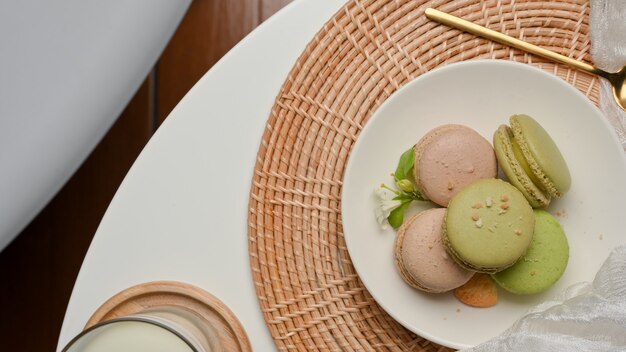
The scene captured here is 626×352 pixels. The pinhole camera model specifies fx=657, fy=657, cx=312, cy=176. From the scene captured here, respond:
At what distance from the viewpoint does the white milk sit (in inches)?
20.8

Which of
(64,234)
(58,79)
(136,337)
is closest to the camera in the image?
(136,337)

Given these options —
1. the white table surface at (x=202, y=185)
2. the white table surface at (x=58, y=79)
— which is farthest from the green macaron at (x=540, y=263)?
the white table surface at (x=58, y=79)

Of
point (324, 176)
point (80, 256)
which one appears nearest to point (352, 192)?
point (324, 176)

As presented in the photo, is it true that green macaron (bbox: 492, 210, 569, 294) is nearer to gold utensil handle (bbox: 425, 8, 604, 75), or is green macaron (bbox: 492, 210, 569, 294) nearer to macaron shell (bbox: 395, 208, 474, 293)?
macaron shell (bbox: 395, 208, 474, 293)

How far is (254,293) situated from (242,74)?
0.21 m

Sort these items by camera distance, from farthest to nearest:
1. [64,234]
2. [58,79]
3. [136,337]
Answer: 1. [64,234]
2. [58,79]
3. [136,337]

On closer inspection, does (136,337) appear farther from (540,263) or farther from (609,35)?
(609,35)

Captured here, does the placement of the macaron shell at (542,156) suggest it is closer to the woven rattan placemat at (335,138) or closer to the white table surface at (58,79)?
the woven rattan placemat at (335,138)

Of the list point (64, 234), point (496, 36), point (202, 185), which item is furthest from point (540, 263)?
point (64, 234)

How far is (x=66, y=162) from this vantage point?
0.65m

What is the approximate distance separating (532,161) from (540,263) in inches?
3.5

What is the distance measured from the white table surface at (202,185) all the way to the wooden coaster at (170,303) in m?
0.02

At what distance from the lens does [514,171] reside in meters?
0.58

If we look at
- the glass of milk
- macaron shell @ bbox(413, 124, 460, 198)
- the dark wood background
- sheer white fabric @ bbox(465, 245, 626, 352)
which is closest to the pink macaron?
macaron shell @ bbox(413, 124, 460, 198)
